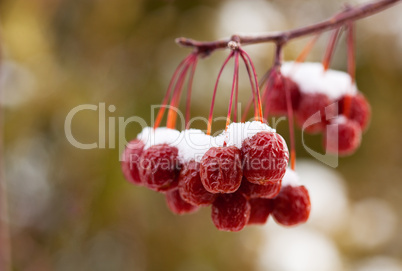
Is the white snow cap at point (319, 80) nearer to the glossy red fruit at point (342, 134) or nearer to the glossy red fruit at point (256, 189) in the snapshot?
the glossy red fruit at point (342, 134)

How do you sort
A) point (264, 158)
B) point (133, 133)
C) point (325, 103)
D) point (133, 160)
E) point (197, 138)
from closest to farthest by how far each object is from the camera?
point (264, 158) < point (197, 138) < point (133, 160) < point (325, 103) < point (133, 133)

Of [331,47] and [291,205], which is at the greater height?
[331,47]

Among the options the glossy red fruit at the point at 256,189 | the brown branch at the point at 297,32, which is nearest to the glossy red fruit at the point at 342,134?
the brown branch at the point at 297,32

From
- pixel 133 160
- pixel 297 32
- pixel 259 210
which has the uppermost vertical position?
pixel 297 32

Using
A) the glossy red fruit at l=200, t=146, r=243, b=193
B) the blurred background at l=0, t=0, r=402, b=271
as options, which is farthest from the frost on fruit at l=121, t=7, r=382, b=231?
the blurred background at l=0, t=0, r=402, b=271

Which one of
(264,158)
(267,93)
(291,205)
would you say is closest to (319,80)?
(267,93)

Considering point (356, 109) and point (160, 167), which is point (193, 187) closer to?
point (160, 167)

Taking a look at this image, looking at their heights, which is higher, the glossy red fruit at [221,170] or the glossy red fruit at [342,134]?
the glossy red fruit at [342,134]
